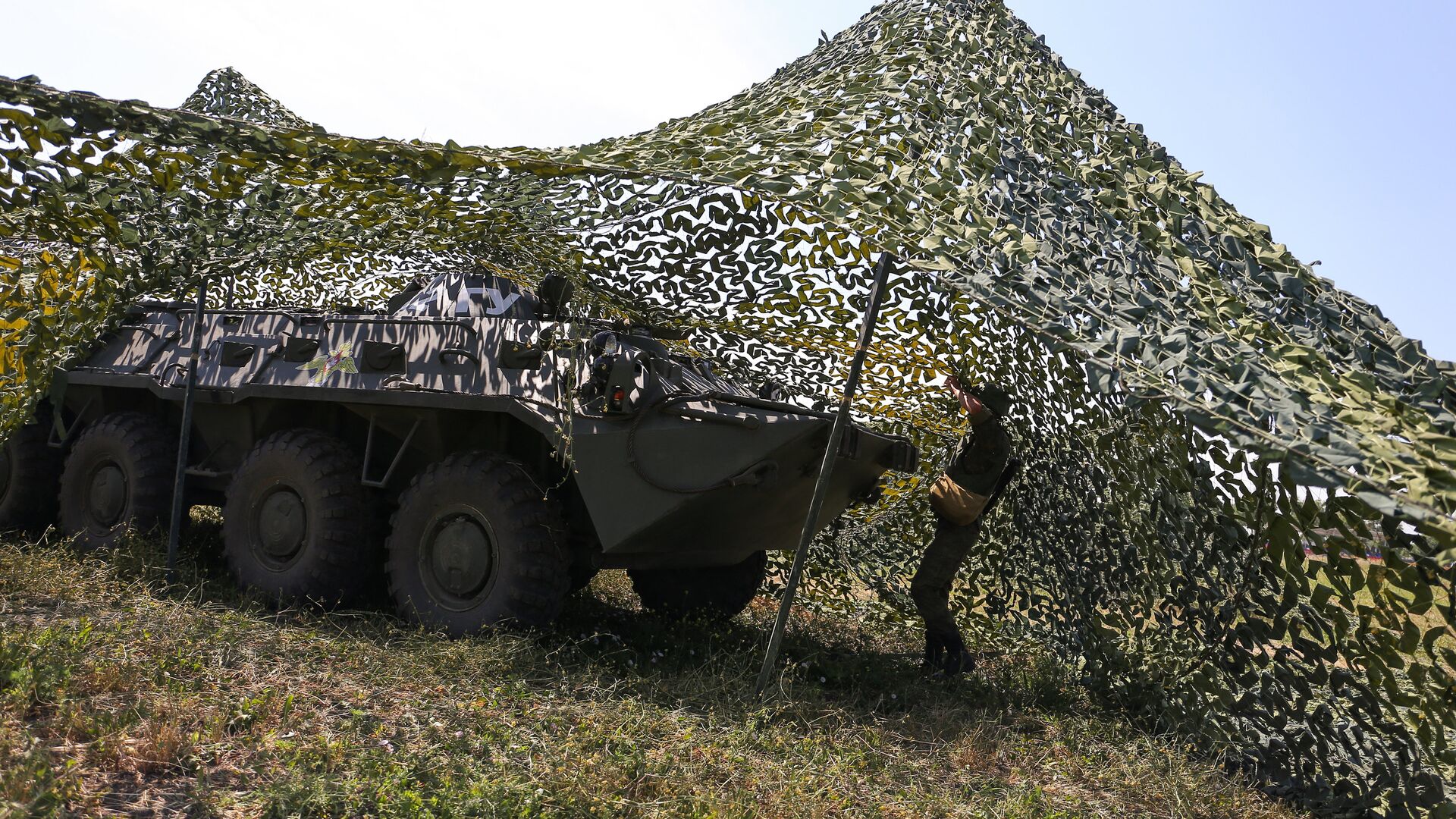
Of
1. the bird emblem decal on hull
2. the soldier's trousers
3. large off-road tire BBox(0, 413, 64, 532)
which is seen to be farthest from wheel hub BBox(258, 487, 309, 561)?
the soldier's trousers

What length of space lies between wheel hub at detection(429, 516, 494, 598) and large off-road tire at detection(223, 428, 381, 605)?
685mm

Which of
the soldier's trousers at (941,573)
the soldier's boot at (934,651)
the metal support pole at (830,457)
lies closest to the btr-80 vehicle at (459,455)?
the metal support pole at (830,457)

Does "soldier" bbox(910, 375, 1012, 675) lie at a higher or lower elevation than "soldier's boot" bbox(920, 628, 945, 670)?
higher

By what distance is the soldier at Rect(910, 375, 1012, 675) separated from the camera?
17.4 ft

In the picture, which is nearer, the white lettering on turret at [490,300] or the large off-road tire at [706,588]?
the white lettering on turret at [490,300]

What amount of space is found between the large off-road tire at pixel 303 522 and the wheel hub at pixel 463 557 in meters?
0.68

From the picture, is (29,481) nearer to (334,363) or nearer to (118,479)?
(118,479)

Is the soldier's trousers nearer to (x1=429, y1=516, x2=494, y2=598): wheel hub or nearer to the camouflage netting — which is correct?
the camouflage netting

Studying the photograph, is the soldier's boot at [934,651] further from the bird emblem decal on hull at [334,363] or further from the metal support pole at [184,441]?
the metal support pole at [184,441]

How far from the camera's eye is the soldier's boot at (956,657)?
5.57 m

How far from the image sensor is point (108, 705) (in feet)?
12.0

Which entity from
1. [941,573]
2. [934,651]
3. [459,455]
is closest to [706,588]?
[934,651]

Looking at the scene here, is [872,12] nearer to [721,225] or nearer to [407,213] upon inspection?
[721,225]

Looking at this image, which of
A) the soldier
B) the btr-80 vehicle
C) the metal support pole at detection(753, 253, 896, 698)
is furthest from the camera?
the soldier
